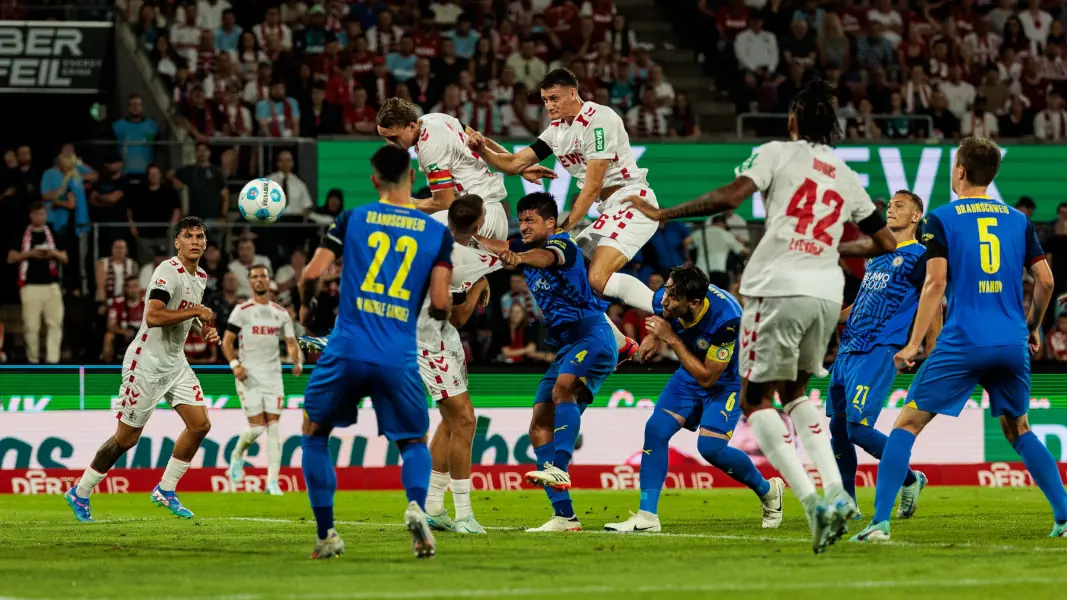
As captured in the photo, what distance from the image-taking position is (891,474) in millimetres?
10469

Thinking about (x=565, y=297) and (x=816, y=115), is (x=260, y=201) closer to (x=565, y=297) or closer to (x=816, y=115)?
(x=565, y=297)

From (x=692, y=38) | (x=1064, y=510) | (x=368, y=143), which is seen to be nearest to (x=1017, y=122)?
(x=692, y=38)

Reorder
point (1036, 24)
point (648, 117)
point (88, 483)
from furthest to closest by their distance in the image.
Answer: point (1036, 24), point (648, 117), point (88, 483)

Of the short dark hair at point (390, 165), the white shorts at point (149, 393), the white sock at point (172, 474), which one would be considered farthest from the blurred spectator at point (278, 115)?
the short dark hair at point (390, 165)

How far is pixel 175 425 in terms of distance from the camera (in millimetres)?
20719

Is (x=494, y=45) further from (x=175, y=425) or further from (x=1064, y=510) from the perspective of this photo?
(x=1064, y=510)

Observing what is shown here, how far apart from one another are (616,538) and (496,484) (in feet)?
31.4

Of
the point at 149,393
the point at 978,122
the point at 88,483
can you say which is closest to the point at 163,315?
the point at 149,393

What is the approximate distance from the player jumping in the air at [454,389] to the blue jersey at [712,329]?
5.26 ft

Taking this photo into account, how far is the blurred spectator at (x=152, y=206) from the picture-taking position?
23578 mm

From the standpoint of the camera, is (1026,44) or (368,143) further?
(1026,44)

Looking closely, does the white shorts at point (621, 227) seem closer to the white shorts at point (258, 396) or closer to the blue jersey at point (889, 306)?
the blue jersey at point (889, 306)

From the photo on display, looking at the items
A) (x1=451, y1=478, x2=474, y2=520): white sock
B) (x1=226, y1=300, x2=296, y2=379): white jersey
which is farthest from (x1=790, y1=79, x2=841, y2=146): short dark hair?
(x1=226, y1=300, x2=296, y2=379): white jersey

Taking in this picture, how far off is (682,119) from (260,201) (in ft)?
43.8
